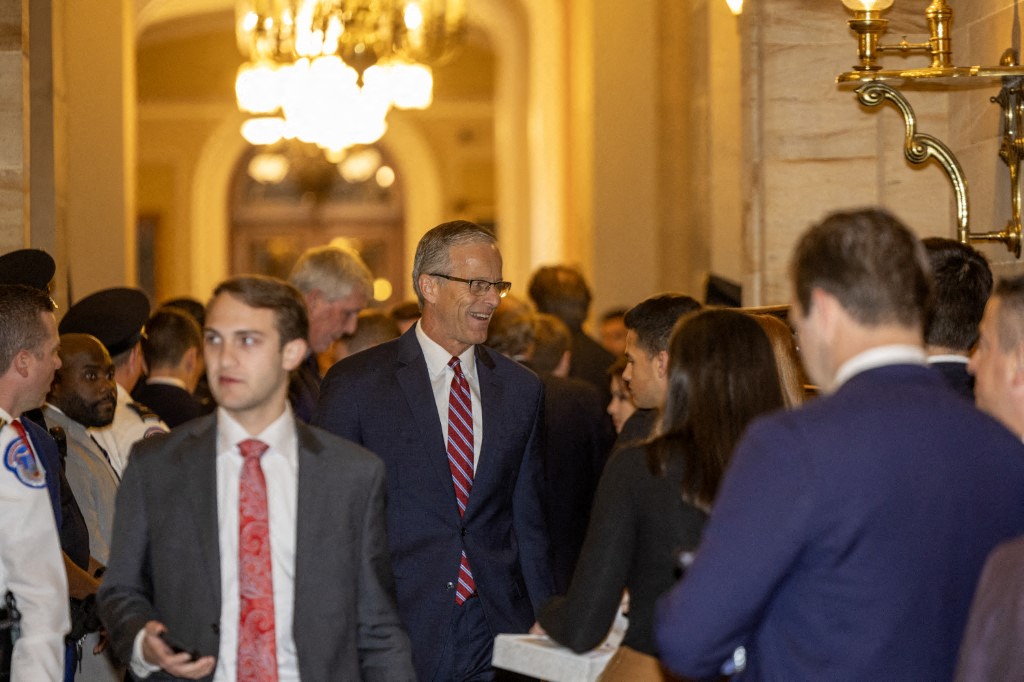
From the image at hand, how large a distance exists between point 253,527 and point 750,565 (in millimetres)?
1105

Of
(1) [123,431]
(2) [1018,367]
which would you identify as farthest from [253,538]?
(1) [123,431]

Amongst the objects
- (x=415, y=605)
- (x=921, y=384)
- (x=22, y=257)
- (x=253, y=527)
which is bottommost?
(x=415, y=605)

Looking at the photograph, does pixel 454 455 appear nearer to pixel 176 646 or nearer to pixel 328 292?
pixel 176 646

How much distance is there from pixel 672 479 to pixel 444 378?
4.54 feet

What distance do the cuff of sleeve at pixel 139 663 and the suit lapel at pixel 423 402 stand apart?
1266mm

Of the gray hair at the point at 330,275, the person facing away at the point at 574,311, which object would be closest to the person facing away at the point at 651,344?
the gray hair at the point at 330,275

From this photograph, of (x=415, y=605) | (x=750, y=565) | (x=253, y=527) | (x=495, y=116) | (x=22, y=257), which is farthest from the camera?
(x=495, y=116)

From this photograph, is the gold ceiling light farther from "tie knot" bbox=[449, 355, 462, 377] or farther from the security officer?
the security officer

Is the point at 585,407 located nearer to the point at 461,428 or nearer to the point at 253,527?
the point at 461,428

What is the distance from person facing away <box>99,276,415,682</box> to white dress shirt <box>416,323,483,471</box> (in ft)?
3.72

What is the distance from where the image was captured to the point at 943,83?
5.05 m

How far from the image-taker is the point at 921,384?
2367 millimetres

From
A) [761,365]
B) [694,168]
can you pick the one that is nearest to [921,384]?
[761,365]

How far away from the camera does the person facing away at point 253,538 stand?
2.88 m
